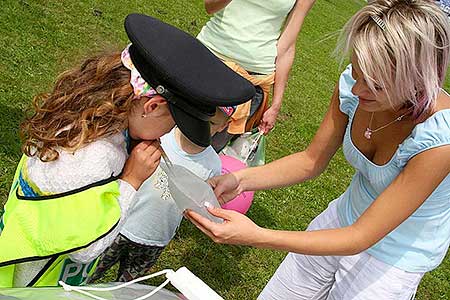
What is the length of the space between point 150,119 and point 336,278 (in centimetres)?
103

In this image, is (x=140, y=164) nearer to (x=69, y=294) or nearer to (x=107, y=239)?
(x=107, y=239)

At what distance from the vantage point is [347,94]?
8.41ft

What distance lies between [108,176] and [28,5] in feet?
19.3

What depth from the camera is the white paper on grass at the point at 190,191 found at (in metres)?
2.40

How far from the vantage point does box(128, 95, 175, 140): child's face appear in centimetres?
213

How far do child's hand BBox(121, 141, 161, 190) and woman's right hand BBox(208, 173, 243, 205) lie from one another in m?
0.51

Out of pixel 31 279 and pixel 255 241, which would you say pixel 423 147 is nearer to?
Result: pixel 255 241

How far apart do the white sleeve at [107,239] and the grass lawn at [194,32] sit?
53cm

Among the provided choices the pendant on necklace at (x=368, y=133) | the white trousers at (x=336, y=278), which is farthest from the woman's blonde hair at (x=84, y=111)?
the white trousers at (x=336, y=278)

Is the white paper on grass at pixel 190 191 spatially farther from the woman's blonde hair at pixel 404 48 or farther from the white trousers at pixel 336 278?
the woman's blonde hair at pixel 404 48

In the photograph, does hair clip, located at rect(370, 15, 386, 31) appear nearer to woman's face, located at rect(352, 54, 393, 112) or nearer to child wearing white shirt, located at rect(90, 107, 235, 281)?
woman's face, located at rect(352, 54, 393, 112)

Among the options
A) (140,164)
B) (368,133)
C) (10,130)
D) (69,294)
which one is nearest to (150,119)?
(140,164)

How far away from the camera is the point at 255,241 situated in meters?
2.36

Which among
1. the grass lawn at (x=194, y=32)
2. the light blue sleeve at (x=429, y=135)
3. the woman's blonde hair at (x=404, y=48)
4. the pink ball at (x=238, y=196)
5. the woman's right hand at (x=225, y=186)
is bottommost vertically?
the grass lawn at (x=194, y=32)
